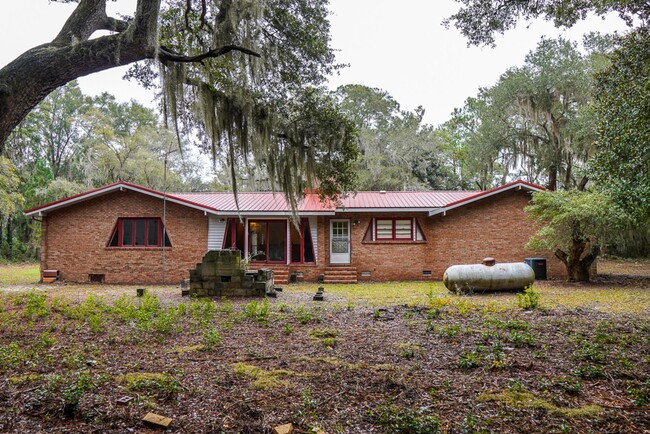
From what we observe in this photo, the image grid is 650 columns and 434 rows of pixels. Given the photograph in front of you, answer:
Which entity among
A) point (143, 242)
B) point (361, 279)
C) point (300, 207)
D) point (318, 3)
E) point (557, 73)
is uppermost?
point (557, 73)

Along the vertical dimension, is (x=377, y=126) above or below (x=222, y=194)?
above

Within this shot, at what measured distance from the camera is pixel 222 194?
18.4m

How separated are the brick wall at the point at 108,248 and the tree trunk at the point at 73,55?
1054cm

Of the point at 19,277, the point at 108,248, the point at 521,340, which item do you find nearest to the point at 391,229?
the point at 108,248

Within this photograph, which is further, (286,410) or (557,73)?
(557,73)

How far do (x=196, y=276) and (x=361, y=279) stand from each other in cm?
709

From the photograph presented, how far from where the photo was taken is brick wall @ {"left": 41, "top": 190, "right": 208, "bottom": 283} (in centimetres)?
1498

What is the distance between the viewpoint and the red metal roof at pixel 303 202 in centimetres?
1468

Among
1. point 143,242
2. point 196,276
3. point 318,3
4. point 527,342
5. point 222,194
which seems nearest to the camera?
point 527,342

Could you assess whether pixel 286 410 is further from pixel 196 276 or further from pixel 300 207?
pixel 300 207

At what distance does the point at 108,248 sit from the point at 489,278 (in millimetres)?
13361

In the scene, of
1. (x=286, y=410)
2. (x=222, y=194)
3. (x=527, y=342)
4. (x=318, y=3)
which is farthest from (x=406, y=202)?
(x=286, y=410)

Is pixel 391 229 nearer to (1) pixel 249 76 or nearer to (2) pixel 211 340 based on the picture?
(1) pixel 249 76

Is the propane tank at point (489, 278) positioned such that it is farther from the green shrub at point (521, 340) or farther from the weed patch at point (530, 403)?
the weed patch at point (530, 403)
